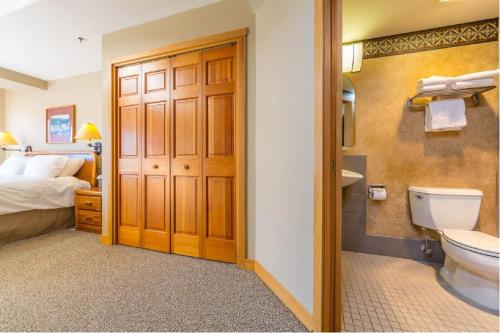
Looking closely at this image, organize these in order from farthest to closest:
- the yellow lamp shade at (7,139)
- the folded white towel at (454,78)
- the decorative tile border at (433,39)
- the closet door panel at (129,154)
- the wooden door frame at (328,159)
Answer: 1. the yellow lamp shade at (7,139)
2. the closet door panel at (129,154)
3. the decorative tile border at (433,39)
4. the folded white towel at (454,78)
5. the wooden door frame at (328,159)

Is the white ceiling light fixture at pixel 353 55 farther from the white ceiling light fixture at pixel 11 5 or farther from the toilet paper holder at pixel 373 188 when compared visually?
the white ceiling light fixture at pixel 11 5

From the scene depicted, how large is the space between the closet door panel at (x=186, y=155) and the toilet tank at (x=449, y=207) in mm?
1953

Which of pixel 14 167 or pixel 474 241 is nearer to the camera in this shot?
pixel 474 241

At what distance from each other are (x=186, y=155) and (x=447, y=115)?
7.52 ft

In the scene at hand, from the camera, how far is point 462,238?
158 centimetres

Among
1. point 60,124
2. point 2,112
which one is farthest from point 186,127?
point 2,112

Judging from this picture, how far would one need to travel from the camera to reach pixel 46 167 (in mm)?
3246

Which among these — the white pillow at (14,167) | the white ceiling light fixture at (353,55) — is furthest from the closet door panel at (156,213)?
the white pillow at (14,167)

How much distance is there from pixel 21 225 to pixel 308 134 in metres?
3.31

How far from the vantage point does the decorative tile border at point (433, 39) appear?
1953 mm

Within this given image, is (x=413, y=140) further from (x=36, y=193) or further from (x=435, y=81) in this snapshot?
(x=36, y=193)

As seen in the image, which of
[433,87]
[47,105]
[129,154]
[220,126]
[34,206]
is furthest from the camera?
[47,105]

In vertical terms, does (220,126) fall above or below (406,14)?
below

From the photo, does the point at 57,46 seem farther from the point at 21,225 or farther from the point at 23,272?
the point at 23,272
